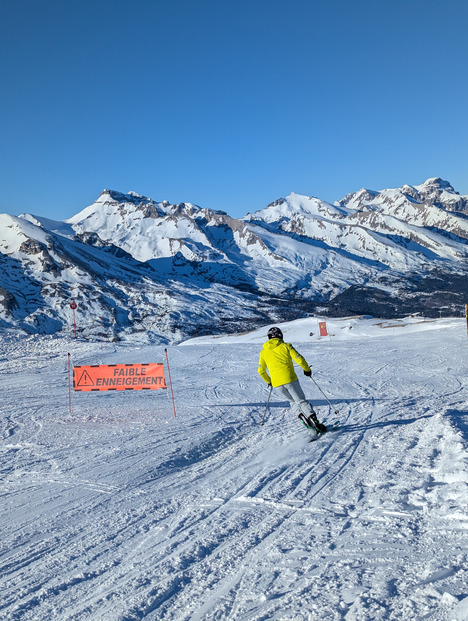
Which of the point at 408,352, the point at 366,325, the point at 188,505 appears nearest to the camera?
the point at 188,505

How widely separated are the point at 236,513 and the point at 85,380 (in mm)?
10298

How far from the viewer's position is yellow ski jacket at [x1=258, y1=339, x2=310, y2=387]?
9219mm

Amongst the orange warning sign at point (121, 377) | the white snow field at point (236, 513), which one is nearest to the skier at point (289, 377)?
the white snow field at point (236, 513)

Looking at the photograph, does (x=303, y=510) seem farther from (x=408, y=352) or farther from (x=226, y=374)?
(x=408, y=352)

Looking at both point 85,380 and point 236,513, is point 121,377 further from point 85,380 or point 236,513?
point 236,513

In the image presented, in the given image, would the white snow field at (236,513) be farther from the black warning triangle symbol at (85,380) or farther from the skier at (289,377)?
the black warning triangle symbol at (85,380)

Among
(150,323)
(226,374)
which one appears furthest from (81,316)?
(226,374)

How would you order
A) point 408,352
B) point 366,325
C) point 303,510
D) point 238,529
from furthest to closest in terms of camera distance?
1. point 366,325
2. point 408,352
3. point 303,510
4. point 238,529

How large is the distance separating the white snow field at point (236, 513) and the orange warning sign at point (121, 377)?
3.30 feet

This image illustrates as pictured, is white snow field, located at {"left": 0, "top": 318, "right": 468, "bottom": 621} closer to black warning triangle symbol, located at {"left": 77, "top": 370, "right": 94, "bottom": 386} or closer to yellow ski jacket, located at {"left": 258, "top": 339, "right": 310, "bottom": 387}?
black warning triangle symbol, located at {"left": 77, "top": 370, "right": 94, "bottom": 386}

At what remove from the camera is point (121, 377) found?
14469 millimetres

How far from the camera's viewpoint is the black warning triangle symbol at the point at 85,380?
48.8 feet

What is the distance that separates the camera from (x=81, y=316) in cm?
16225

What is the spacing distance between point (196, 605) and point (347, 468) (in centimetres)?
401
